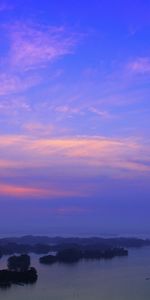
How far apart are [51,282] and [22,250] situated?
17.6 metres

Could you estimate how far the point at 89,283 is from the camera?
2109cm

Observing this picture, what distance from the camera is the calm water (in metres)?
17.5

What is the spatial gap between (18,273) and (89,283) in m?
2.98

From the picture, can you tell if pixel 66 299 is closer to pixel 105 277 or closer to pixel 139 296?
pixel 139 296

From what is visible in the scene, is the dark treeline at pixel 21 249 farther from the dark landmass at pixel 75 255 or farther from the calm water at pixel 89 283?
the calm water at pixel 89 283

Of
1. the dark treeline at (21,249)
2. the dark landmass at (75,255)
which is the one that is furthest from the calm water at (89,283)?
the dark treeline at (21,249)

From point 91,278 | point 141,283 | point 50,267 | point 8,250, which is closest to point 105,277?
point 91,278

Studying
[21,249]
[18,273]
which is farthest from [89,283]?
[21,249]

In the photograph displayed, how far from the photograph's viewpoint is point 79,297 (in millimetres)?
17109

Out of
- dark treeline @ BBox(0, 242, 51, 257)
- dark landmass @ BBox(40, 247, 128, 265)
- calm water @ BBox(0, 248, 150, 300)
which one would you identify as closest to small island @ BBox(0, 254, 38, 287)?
calm water @ BBox(0, 248, 150, 300)

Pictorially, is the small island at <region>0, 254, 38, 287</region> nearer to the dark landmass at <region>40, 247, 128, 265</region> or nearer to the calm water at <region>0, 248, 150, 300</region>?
the calm water at <region>0, 248, 150, 300</region>

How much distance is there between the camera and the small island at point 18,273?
65.3ft

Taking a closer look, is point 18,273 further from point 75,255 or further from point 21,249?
point 21,249

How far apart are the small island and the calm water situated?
1.47ft
